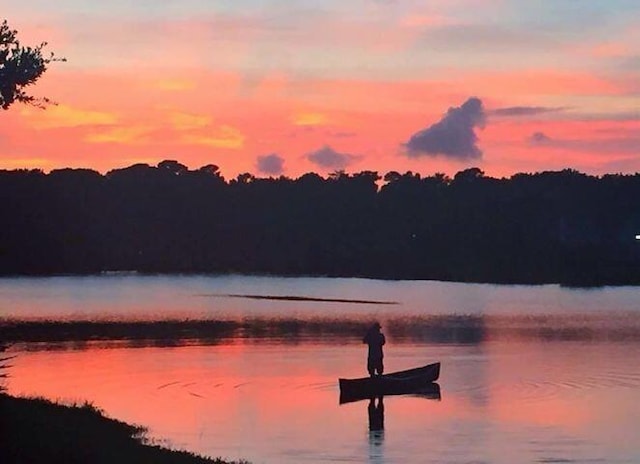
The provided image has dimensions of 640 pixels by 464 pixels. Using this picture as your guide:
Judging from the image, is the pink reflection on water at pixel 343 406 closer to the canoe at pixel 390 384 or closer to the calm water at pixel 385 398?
the calm water at pixel 385 398

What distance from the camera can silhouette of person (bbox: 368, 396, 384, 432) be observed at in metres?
40.2

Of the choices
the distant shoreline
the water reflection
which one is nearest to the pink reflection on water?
the water reflection

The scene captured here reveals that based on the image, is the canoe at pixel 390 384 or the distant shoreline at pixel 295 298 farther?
the distant shoreline at pixel 295 298

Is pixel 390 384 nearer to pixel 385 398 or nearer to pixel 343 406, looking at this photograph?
pixel 385 398

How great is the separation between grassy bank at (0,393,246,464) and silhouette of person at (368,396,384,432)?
454 inches

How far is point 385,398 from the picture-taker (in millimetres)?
47750

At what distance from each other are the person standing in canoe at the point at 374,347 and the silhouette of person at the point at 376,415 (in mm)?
1158

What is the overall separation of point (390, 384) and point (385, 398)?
33.1 inches

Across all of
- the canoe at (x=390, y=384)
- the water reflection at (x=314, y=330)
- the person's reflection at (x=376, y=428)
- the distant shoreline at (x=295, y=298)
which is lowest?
the person's reflection at (x=376, y=428)

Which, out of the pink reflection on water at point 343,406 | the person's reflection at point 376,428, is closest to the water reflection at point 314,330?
the pink reflection on water at point 343,406

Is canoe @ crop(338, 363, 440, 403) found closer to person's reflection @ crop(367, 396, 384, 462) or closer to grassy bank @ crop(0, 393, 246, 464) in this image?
person's reflection @ crop(367, 396, 384, 462)

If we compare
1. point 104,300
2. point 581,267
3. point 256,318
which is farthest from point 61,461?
point 581,267

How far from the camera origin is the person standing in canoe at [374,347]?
153 ft


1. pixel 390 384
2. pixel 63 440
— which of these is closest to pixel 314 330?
pixel 390 384
